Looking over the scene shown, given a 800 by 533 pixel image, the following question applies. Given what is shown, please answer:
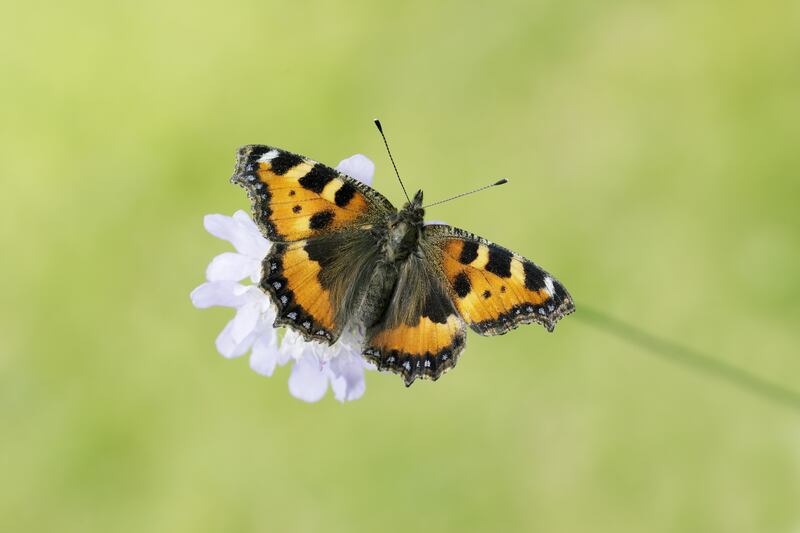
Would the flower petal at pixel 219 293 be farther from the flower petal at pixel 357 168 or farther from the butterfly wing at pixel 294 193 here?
the flower petal at pixel 357 168

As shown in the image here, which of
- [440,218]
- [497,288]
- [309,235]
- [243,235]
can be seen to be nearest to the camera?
[497,288]

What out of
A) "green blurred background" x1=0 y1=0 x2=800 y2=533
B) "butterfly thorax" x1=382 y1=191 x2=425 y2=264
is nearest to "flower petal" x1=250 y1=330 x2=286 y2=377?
"butterfly thorax" x1=382 y1=191 x2=425 y2=264

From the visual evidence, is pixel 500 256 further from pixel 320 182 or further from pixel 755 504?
pixel 755 504

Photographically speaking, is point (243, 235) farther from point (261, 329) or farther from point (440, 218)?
point (440, 218)

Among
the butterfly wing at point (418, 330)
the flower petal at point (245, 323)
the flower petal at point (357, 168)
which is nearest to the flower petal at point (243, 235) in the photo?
→ the flower petal at point (245, 323)

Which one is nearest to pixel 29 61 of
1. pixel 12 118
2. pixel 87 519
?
pixel 12 118

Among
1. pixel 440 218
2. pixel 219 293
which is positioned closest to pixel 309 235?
pixel 219 293
